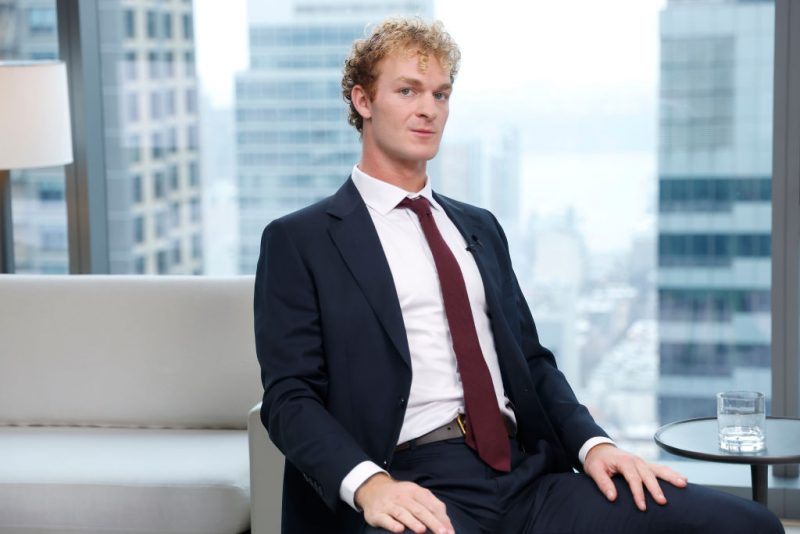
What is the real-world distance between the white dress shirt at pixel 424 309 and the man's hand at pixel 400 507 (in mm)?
245

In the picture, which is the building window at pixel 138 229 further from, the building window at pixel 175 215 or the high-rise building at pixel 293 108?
the high-rise building at pixel 293 108

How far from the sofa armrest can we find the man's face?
2.61 feet

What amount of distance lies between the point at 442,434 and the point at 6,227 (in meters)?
2.47

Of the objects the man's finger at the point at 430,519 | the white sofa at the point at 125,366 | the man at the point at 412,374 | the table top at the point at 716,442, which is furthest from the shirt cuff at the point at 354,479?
the white sofa at the point at 125,366

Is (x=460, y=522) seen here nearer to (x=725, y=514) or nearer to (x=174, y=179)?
(x=725, y=514)

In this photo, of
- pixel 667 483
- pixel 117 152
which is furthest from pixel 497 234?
pixel 117 152

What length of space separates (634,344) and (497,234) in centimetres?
166

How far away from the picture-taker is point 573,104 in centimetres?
378

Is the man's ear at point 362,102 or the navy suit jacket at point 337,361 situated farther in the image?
the man's ear at point 362,102

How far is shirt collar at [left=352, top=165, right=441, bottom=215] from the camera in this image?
2111mm

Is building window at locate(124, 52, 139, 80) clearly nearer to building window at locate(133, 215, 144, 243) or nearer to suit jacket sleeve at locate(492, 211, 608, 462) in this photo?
building window at locate(133, 215, 144, 243)

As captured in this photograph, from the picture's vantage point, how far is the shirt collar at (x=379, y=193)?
Result: 2111 mm

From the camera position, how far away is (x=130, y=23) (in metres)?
4.12

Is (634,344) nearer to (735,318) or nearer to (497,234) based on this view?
(735,318)
